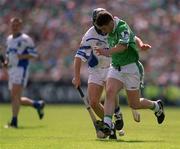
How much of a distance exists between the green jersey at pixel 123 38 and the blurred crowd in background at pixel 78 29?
20071mm

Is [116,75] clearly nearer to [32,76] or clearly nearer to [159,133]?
[159,133]

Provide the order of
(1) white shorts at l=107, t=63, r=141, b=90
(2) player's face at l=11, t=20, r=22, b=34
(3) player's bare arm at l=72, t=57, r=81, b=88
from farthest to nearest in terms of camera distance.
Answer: (2) player's face at l=11, t=20, r=22, b=34 → (3) player's bare arm at l=72, t=57, r=81, b=88 → (1) white shorts at l=107, t=63, r=141, b=90

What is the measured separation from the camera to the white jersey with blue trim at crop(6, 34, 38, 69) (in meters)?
16.7

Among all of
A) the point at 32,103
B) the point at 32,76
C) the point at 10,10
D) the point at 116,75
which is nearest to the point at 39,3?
the point at 10,10

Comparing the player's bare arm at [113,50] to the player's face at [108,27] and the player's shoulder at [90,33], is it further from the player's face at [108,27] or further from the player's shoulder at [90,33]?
the player's shoulder at [90,33]

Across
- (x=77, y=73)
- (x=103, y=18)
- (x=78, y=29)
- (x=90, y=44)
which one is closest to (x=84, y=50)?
(x=90, y=44)

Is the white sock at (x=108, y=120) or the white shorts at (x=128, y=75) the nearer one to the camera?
the white sock at (x=108, y=120)

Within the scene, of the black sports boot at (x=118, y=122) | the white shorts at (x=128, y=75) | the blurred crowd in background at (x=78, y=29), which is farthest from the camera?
the blurred crowd in background at (x=78, y=29)

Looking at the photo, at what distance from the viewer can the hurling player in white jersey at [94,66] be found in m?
11.8

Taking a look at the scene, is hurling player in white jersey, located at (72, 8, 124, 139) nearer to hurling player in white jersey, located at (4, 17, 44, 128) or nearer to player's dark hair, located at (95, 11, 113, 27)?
player's dark hair, located at (95, 11, 113, 27)

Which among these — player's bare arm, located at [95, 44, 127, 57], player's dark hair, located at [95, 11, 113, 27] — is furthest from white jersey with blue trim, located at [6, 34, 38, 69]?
player's dark hair, located at [95, 11, 113, 27]

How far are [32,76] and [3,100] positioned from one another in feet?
5.74

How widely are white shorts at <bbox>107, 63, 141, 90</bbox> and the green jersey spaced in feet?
0.29

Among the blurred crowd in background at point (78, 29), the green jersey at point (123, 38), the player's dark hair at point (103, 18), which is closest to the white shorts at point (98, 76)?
the green jersey at point (123, 38)
